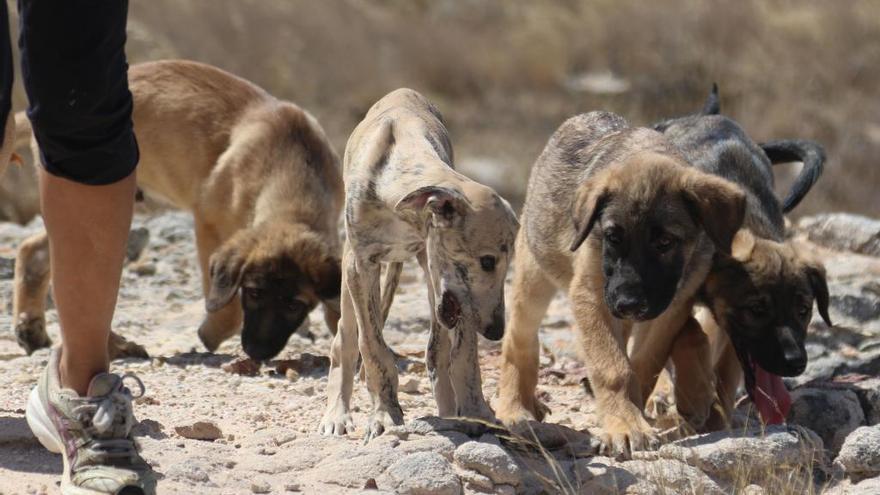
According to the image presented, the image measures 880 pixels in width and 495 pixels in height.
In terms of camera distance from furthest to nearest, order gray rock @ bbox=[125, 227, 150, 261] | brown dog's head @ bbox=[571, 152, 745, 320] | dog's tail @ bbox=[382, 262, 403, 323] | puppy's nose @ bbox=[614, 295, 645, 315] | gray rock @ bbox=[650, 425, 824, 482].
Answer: gray rock @ bbox=[125, 227, 150, 261], dog's tail @ bbox=[382, 262, 403, 323], brown dog's head @ bbox=[571, 152, 745, 320], puppy's nose @ bbox=[614, 295, 645, 315], gray rock @ bbox=[650, 425, 824, 482]

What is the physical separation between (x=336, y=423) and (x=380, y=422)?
310mm

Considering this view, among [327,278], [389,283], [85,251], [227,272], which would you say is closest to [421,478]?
[85,251]

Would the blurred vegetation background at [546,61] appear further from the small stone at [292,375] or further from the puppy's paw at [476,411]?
the puppy's paw at [476,411]

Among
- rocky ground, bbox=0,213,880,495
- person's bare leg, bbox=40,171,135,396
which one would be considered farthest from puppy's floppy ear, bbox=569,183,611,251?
person's bare leg, bbox=40,171,135,396

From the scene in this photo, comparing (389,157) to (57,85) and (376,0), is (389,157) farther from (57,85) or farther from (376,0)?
(376,0)

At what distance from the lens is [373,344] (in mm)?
5391

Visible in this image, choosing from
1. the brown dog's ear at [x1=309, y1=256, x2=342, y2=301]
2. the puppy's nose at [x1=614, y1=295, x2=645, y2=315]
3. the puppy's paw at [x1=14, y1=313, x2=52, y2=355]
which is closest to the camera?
the puppy's nose at [x1=614, y1=295, x2=645, y2=315]

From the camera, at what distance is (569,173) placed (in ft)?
21.1

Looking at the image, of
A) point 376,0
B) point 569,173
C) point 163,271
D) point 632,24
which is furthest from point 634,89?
point 569,173

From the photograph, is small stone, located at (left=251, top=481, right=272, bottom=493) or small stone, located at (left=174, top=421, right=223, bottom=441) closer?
small stone, located at (left=251, top=481, right=272, bottom=493)

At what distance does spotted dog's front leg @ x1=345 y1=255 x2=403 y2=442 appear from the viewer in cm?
536

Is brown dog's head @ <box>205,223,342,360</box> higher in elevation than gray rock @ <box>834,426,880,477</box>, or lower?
lower

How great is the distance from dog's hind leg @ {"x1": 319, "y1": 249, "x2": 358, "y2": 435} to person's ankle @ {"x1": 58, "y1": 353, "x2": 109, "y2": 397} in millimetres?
1379

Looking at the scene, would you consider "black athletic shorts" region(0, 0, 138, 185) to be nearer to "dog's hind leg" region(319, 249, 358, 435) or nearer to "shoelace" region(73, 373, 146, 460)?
"shoelace" region(73, 373, 146, 460)
